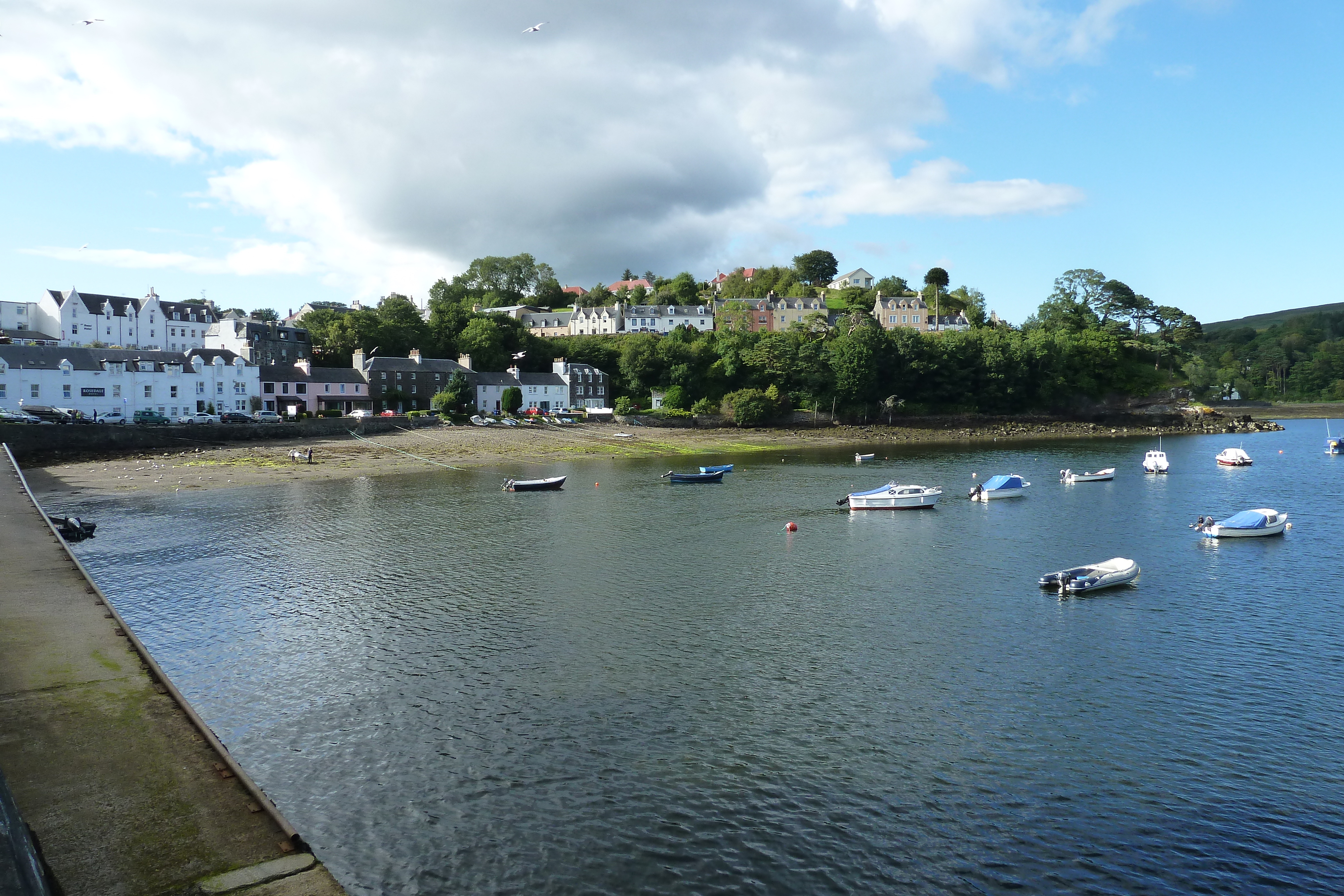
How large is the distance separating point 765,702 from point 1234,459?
256ft

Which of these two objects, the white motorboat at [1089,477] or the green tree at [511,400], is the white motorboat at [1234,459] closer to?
the white motorboat at [1089,477]

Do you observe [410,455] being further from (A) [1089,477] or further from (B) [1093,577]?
(B) [1093,577]

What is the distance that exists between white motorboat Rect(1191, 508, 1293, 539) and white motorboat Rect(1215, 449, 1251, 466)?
39865mm

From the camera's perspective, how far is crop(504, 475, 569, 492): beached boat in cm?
6097

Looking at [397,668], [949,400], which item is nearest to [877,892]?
[397,668]

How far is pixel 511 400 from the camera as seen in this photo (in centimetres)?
11062

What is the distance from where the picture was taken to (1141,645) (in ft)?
83.0

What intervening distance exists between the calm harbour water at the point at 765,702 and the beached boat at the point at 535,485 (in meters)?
16.5

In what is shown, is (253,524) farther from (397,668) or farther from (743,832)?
(743,832)

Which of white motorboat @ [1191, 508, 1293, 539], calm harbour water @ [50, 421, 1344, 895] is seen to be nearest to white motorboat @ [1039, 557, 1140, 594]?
calm harbour water @ [50, 421, 1344, 895]

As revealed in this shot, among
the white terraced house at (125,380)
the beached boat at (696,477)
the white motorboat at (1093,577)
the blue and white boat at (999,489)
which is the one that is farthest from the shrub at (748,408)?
the white motorboat at (1093,577)

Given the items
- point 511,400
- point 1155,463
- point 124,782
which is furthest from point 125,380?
point 1155,463

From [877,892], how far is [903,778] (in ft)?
12.7

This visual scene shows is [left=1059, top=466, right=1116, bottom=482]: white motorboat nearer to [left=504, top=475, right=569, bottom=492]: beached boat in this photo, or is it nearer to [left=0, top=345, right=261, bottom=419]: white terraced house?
[left=504, top=475, right=569, bottom=492]: beached boat
